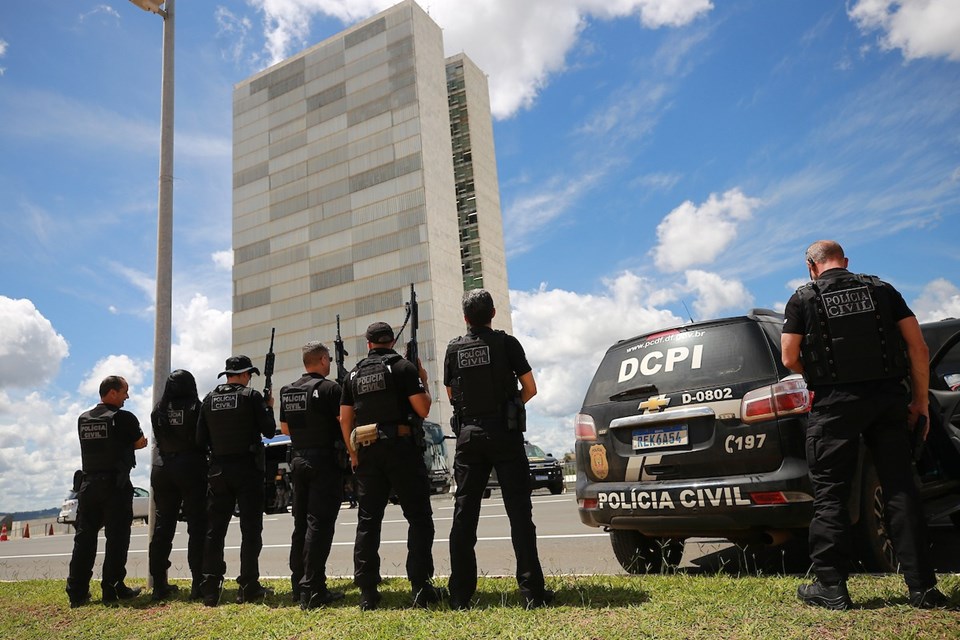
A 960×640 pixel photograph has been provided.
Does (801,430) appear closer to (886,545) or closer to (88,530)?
(886,545)

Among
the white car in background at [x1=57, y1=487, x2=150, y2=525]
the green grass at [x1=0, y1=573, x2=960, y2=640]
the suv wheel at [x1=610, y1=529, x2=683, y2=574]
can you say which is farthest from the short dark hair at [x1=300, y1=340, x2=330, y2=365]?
the white car in background at [x1=57, y1=487, x2=150, y2=525]

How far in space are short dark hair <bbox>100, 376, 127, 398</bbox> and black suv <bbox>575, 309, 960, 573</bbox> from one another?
410cm

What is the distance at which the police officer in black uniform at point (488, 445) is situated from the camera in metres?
4.12

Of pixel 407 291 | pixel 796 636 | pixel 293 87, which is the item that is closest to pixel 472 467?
pixel 796 636

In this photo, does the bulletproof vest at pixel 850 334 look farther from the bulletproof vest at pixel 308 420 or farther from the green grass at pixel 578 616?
the bulletproof vest at pixel 308 420

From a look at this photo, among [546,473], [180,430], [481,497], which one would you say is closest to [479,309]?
[481,497]

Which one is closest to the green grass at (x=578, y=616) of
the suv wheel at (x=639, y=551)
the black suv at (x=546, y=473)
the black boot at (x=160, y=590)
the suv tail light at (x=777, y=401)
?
the black boot at (x=160, y=590)

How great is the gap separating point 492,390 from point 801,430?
1.86m

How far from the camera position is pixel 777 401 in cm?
420

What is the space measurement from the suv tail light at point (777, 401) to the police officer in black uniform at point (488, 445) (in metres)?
1.32

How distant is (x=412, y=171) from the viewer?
61.5 m

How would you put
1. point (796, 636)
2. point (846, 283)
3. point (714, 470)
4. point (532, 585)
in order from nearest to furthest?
point (796, 636) < point (846, 283) < point (532, 585) < point (714, 470)

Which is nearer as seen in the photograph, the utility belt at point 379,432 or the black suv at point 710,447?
the black suv at point 710,447

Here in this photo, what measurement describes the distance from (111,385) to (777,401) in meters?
5.43
